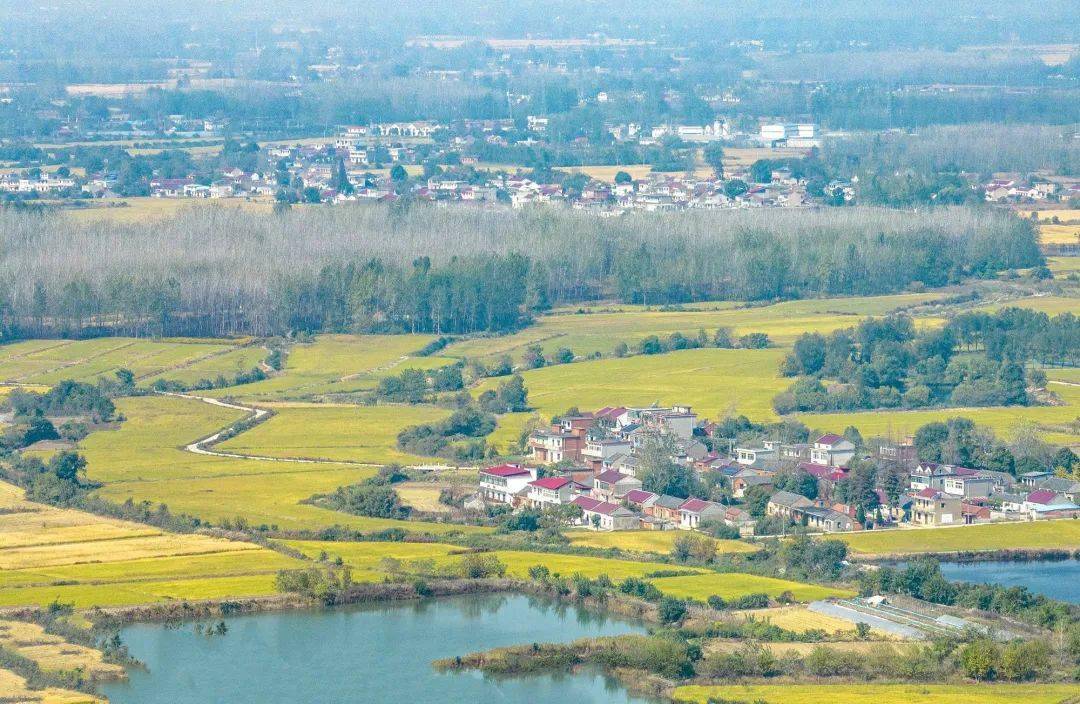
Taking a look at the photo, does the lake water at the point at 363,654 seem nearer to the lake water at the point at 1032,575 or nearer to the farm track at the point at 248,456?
the lake water at the point at 1032,575

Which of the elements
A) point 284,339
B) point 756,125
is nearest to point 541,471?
point 284,339

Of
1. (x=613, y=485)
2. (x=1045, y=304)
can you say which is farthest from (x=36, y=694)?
(x=1045, y=304)

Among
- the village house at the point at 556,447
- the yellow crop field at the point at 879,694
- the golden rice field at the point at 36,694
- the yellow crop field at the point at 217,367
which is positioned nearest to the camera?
the golden rice field at the point at 36,694

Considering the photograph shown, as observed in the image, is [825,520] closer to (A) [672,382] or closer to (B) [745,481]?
(B) [745,481]

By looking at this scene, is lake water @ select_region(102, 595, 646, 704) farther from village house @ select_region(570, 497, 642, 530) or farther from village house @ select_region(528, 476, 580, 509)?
village house @ select_region(528, 476, 580, 509)

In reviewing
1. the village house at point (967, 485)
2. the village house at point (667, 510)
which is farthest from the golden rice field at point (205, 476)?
the village house at point (967, 485)

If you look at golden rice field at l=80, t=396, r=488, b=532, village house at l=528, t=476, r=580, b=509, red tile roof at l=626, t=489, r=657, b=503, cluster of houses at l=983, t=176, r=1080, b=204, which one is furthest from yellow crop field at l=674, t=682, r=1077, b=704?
cluster of houses at l=983, t=176, r=1080, b=204
